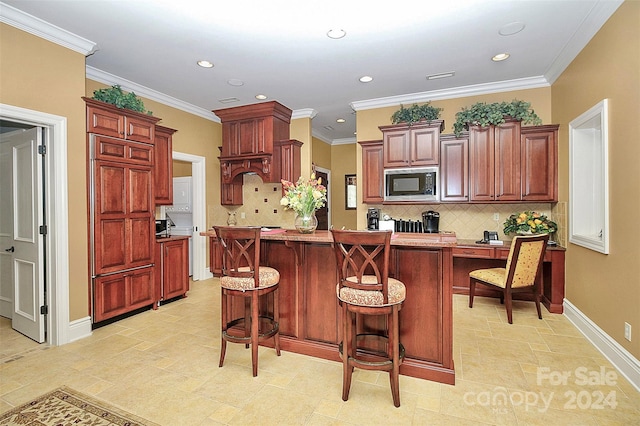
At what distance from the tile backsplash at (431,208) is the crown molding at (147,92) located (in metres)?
1.37

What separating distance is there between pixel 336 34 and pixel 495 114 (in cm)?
245

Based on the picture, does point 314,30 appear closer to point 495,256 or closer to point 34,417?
point 495,256

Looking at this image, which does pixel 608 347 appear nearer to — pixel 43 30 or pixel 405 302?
pixel 405 302

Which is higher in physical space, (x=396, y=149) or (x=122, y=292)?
(x=396, y=149)

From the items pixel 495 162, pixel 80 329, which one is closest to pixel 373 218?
pixel 495 162

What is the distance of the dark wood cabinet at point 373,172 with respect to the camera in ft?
16.0

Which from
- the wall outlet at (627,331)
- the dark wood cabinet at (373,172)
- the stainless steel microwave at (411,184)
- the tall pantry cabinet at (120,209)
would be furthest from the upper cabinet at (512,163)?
the tall pantry cabinet at (120,209)

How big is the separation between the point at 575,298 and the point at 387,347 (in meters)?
2.57

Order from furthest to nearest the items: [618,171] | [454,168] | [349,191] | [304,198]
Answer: [349,191] < [454,168] < [304,198] < [618,171]

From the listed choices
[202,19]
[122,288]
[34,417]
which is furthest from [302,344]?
[202,19]

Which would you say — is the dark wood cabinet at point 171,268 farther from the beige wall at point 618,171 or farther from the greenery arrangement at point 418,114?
the beige wall at point 618,171

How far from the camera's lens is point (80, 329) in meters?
3.25

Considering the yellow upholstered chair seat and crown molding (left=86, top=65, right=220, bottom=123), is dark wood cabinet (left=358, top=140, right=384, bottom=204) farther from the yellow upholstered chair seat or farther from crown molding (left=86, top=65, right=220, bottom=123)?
crown molding (left=86, top=65, right=220, bottom=123)

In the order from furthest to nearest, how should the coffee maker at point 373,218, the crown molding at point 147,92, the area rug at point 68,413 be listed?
the coffee maker at point 373,218 → the crown molding at point 147,92 → the area rug at point 68,413
